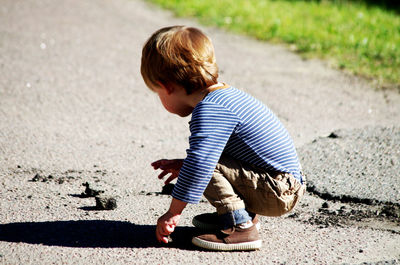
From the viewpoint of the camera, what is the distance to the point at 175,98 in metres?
2.85

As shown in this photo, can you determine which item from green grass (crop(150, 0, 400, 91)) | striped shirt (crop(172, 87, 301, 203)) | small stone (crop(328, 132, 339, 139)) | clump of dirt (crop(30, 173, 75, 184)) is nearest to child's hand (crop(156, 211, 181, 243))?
striped shirt (crop(172, 87, 301, 203))

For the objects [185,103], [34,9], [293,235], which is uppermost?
[185,103]

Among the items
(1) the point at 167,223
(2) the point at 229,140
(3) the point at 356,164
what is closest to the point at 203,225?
(1) the point at 167,223

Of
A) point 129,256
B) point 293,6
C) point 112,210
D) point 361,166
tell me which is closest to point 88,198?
point 112,210

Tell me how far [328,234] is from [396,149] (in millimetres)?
1479

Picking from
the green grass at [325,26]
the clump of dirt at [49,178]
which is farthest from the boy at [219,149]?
the green grass at [325,26]

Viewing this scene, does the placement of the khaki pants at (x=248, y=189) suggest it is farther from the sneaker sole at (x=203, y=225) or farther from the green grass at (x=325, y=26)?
the green grass at (x=325, y=26)

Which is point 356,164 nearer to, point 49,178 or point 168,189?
point 168,189

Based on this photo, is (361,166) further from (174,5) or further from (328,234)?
(174,5)

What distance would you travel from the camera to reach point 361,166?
400 cm

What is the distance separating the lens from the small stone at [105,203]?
3.26 metres

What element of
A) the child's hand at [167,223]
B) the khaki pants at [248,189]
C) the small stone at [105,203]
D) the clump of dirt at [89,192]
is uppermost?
the khaki pants at [248,189]

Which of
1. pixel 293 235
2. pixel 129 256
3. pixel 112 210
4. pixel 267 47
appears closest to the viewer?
pixel 129 256

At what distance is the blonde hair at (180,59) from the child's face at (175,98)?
1.3 inches
